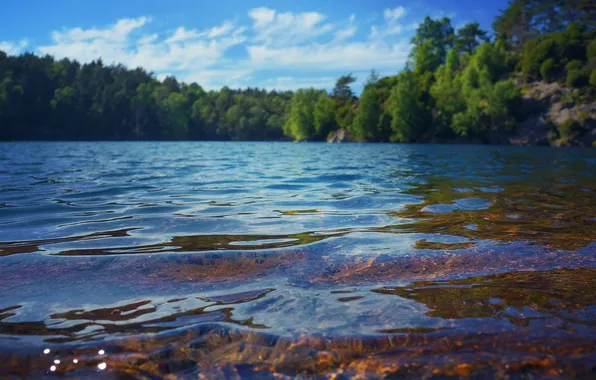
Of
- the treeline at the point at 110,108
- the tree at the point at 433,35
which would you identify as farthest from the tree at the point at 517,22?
the treeline at the point at 110,108

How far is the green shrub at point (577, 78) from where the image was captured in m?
68.0

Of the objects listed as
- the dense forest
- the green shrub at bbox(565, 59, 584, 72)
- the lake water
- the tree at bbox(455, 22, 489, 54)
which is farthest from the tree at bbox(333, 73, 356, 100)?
the lake water

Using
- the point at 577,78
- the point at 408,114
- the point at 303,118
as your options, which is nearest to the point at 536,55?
the point at 577,78

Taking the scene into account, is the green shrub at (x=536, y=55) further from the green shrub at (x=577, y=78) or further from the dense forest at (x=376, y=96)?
the green shrub at (x=577, y=78)

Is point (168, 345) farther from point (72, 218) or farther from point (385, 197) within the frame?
point (385, 197)

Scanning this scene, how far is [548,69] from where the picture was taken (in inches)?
2926

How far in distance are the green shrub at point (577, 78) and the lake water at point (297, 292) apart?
73.1 metres

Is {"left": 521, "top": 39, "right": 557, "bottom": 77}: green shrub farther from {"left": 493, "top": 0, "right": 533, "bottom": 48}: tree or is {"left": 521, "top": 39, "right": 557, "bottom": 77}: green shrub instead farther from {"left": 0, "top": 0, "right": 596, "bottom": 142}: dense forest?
{"left": 493, "top": 0, "right": 533, "bottom": 48}: tree

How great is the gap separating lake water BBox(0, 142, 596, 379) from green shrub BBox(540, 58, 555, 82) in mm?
78379

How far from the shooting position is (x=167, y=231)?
6027mm

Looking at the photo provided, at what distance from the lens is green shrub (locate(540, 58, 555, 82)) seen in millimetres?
74000

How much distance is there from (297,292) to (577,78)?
79.4m

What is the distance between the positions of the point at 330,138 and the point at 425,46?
34.3 meters

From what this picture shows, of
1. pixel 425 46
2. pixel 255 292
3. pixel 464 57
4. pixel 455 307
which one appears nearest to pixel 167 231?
pixel 255 292
